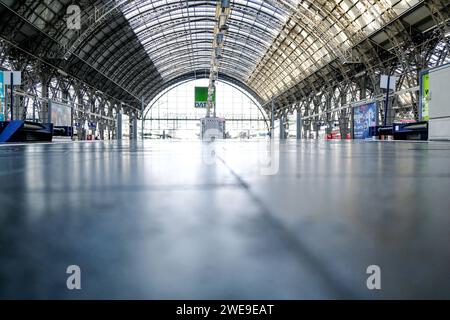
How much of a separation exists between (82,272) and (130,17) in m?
37.8

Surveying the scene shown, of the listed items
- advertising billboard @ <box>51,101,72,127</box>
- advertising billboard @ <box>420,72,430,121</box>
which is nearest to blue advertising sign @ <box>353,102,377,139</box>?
advertising billboard @ <box>420,72,430,121</box>

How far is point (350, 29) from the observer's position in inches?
1077

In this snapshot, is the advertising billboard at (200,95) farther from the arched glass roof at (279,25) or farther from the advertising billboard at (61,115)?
the advertising billboard at (61,115)

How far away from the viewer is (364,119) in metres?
21.7

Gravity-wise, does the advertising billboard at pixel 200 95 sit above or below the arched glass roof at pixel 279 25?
below

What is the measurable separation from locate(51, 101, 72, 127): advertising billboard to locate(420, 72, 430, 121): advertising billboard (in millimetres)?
16219

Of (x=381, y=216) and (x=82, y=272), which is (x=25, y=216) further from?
(x=381, y=216)

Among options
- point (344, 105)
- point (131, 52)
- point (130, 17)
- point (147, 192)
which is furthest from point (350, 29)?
point (147, 192)

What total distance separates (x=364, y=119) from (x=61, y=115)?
1644 centimetres

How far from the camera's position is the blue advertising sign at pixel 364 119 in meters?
20.3

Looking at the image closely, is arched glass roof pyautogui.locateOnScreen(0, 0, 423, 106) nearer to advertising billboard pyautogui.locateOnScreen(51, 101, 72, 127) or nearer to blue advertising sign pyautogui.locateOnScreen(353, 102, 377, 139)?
blue advertising sign pyautogui.locateOnScreen(353, 102, 377, 139)

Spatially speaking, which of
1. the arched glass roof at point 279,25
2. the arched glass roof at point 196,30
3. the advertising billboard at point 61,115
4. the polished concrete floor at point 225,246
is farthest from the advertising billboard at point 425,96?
the advertising billboard at point 61,115

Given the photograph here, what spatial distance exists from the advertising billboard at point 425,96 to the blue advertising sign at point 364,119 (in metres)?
5.18

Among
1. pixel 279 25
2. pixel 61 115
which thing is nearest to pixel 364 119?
pixel 61 115
